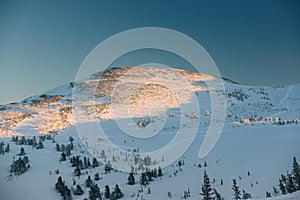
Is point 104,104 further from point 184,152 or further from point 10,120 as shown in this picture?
point 184,152

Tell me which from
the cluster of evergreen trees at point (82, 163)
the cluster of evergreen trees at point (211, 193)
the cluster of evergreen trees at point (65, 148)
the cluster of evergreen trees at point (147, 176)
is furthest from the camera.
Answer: the cluster of evergreen trees at point (65, 148)

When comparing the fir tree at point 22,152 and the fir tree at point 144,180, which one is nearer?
the fir tree at point 144,180

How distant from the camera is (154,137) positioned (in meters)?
39.8

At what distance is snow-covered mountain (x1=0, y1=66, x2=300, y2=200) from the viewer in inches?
800

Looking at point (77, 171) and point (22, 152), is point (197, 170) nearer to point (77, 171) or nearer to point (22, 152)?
point (77, 171)

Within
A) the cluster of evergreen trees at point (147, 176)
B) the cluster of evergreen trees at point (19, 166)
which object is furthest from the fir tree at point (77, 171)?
the cluster of evergreen trees at point (147, 176)

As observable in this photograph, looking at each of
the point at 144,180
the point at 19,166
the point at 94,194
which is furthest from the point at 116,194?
the point at 19,166

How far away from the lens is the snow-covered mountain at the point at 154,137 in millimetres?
20312

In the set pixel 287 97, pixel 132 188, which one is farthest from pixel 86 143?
pixel 287 97

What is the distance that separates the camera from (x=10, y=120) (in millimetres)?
45781

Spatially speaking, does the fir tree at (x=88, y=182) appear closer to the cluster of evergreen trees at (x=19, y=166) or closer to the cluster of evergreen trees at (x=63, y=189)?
the cluster of evergreen trees at (x=63, y=189)

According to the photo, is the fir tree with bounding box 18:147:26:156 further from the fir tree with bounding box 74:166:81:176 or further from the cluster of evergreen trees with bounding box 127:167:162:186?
the cluster of evergreen trees with bounding box 127:167:162:186

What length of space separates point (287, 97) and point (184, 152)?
64425mm

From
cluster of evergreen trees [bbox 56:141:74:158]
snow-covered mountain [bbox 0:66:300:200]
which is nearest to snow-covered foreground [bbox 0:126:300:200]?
snow-covered mountain [bbox 0:66:300:200]
